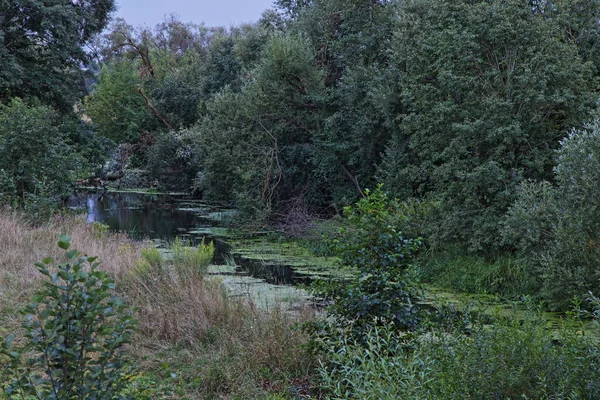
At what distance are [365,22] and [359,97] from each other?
277cm

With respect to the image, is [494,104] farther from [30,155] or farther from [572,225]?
[30,155]

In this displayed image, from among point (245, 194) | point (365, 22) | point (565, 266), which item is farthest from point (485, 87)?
point (245, 194)

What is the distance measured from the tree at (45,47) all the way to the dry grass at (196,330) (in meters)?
13.5

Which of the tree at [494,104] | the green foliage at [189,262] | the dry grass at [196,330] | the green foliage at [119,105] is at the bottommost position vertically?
the dry grass at [196,330]

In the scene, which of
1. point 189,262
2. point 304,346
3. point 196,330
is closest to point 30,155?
point 189,262

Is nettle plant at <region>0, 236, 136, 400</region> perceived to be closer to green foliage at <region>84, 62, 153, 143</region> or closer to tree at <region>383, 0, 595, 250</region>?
tree at <region>383, 0, 595, 250</region>

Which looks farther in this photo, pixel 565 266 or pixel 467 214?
pixel 467 214

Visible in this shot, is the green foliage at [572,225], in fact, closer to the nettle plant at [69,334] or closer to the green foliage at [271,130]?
the nettle plant at [69,334]

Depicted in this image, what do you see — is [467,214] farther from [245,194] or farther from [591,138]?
[245,194]

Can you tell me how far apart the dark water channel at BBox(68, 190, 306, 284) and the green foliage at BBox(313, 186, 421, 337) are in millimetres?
6051

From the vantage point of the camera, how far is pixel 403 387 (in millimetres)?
3963

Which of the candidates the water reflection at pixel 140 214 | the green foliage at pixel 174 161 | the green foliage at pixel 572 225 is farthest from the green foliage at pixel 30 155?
the green foliage at pixel 174 161

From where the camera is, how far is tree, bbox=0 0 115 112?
20.5 meters

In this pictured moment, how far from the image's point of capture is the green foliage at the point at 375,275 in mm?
5543
